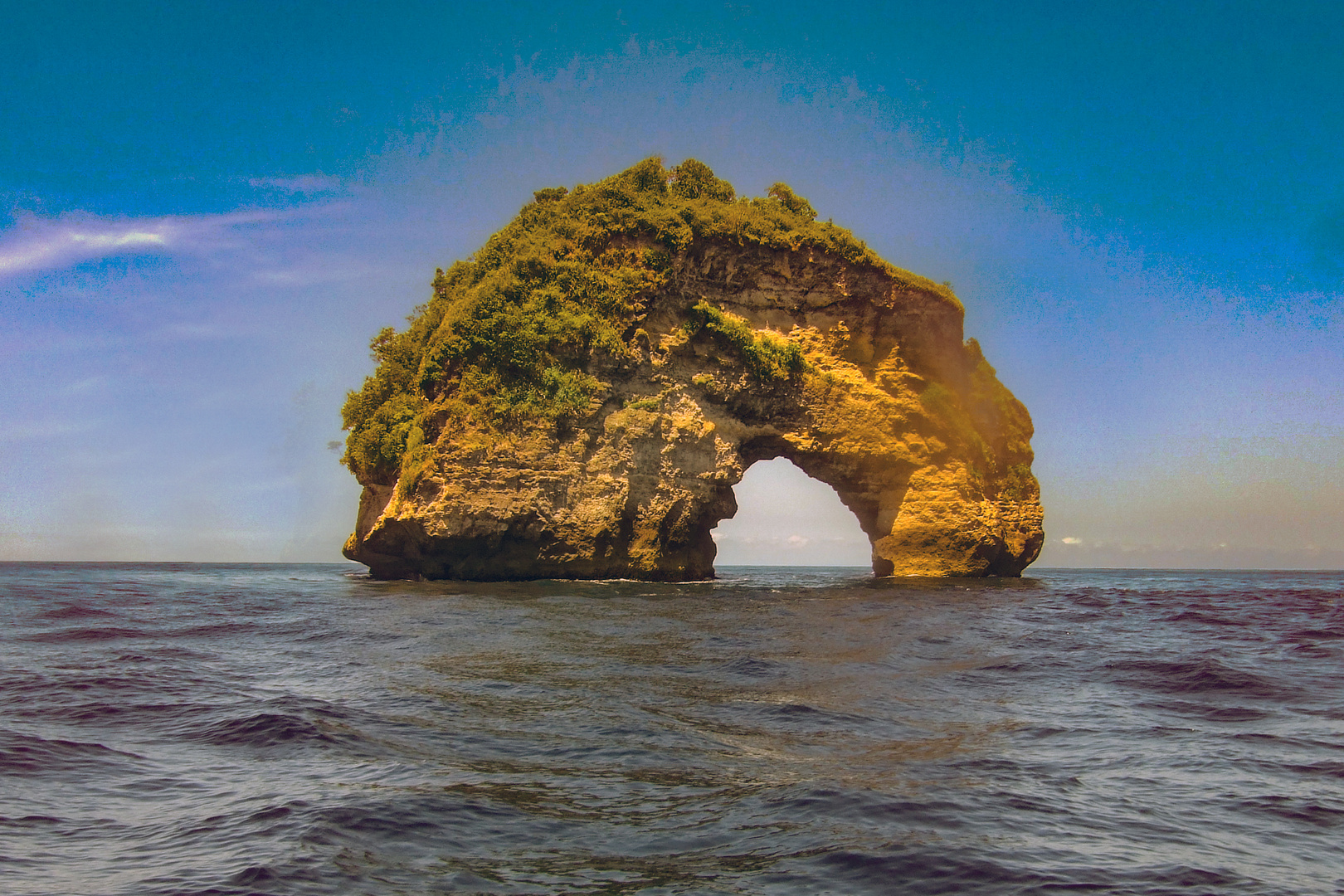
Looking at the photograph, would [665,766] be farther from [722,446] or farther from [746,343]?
[746,343]

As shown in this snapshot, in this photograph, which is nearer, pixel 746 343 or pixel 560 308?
pixel 560 308

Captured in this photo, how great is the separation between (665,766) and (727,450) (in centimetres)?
2204

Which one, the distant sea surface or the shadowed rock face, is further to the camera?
the shadowed rock face

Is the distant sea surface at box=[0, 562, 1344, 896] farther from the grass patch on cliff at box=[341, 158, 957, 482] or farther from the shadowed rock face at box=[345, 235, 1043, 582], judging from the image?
the grass patch on cliff at box=[341, 158, 957, 482]

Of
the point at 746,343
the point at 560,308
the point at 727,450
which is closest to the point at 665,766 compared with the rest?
the point at 560,308

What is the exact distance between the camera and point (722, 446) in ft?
87.3

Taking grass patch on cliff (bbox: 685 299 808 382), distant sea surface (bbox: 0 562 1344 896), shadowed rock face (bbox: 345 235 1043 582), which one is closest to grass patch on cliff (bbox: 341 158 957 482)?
grass patch on cliff (bbox: 685 299 808 382)

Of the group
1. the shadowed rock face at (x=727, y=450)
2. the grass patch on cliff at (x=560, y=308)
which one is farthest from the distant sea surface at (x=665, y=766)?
the grass patch on cliff at (x=560, y=308)

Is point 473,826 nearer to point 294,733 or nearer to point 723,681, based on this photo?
point 294,733

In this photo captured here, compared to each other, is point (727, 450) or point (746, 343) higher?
point (746, 343)

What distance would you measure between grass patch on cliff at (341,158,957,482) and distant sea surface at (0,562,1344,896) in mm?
14371

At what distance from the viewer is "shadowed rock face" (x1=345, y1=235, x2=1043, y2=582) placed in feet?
78.8

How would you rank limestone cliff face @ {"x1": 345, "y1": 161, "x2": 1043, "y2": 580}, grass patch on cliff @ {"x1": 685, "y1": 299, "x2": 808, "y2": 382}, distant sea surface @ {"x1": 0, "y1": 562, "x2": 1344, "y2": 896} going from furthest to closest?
1. grass patch on cliff @ {"x1": 685, "y1": 299, "x2": 808, "y2": 382}
2. limestone cliff face @ {"x1": 345, "y1": 161, "x2": 1043, "y2": 580}
3. distant sea surface @ {"x1": 0, "y1": 562, "x2": 1344, "y2": 896}

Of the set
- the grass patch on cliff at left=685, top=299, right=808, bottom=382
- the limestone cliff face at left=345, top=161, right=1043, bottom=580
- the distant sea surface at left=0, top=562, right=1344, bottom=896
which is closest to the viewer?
the distant sea surface at left=0, top=562, right=1344, bottom=896
